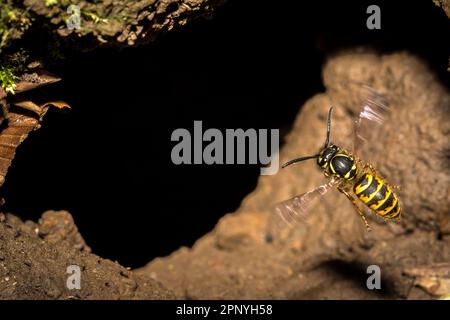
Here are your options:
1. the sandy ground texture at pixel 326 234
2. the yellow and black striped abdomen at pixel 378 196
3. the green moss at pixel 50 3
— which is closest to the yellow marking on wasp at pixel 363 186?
the yellow and black striped abdomen at pixel 378 196

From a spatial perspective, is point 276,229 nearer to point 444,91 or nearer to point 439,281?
point 439,281

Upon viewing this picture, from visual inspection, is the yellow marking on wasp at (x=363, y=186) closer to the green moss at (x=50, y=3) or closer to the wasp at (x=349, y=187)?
the wasp at (x=349, y=187)

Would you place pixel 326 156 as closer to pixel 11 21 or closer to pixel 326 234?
pixel 326 234

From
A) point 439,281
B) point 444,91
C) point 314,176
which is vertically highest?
point 444,91

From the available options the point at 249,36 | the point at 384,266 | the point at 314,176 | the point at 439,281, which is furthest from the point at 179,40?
the point at 439,281

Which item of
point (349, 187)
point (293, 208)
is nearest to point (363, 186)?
point (349, 187)

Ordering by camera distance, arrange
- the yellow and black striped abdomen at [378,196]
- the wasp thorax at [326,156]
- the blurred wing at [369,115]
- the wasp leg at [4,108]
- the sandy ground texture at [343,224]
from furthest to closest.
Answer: the sandy ground texture at [343,224] < the blurred wing at [369,115] < the wasp thorax at [326,156] < the yellow and black striped abdomen at [378,196] < the wasp leg at [4,108]
